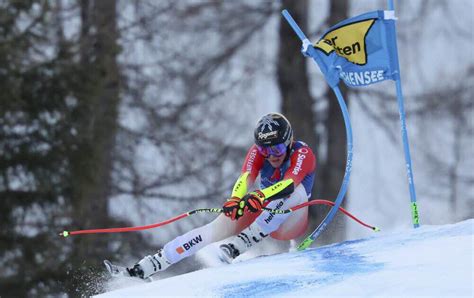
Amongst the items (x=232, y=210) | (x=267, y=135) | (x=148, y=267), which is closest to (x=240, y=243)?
(x=232, y=210)

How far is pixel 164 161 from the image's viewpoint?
20656 millimetres

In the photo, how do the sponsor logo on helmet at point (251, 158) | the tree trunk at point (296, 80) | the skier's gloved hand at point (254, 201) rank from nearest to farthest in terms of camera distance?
the skier's gloved hand at point (254, 201), the sponsor logo on helmet at point (251, 158), the tree trunk at point (296, 80)

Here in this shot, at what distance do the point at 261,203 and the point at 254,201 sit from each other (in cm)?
8

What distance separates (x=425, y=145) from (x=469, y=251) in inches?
632

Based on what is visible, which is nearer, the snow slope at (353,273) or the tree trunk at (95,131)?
the snow slope at (353,273)

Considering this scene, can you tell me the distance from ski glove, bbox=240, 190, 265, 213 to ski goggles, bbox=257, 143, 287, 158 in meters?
0.61

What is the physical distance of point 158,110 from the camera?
67.3 ft

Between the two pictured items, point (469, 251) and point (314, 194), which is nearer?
point (469, 251)

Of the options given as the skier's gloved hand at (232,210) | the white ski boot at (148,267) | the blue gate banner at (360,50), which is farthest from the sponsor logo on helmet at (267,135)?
the white ski boot at (148,267)

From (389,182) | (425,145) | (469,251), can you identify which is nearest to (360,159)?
(389,182)

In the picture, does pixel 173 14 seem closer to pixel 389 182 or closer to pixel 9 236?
pixel 9 236

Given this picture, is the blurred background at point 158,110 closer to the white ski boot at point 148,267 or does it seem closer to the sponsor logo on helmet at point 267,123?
the white ski boot at point 148,267

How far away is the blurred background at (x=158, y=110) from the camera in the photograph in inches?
569

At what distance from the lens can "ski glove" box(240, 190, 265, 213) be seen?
8.55 meters
